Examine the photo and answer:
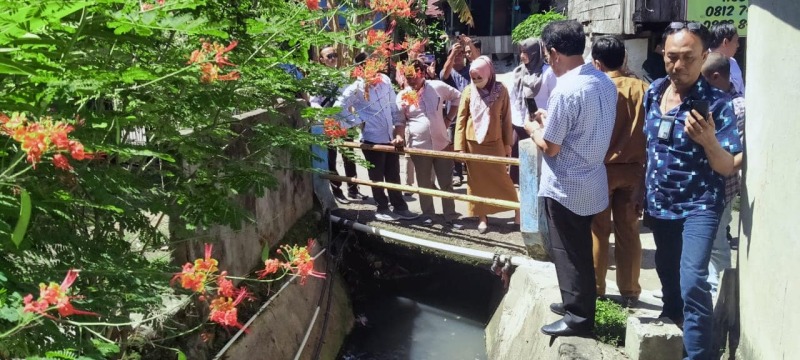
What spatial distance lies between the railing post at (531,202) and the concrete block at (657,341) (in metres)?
1.50

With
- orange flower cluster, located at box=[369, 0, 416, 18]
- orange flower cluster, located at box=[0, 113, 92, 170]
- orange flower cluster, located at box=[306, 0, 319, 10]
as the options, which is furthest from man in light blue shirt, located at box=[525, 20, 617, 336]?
orange flower cluster, located at box=[0, 113, 92, 170]

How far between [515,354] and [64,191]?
3.68 meters

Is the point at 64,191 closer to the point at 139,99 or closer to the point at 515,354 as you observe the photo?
the point at 139,99

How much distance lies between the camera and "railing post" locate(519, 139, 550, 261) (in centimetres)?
561

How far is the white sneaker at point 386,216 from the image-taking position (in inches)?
295

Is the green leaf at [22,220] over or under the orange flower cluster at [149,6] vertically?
under

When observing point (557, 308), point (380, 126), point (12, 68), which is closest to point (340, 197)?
point (380, 126)

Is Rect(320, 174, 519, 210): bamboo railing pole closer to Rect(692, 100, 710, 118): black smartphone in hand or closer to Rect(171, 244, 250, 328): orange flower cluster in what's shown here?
Rect(692, 100, 710, 118): black smartphone in hand

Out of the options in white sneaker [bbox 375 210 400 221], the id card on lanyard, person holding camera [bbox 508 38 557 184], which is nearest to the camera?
the id card on lanyard

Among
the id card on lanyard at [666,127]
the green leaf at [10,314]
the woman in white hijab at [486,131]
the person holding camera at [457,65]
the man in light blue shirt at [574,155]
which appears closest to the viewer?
the green leaf at [10,314]

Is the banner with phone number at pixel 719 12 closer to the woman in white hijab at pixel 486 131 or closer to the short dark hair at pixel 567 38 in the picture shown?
the woman in white hijab at pixel 486 131

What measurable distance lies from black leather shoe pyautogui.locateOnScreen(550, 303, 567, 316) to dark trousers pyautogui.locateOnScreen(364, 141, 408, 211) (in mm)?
2997

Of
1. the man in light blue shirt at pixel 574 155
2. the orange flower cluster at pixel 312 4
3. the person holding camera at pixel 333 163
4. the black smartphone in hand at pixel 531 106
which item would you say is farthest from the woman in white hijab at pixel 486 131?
the orange flower cluster at pixel 312 4

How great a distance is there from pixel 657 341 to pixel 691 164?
37.9 inches
